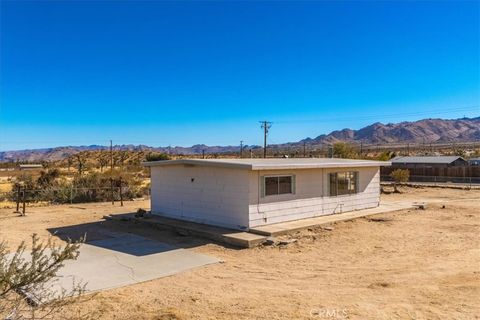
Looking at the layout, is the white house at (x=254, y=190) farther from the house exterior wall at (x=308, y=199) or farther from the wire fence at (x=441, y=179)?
the wire fence at (x=441, y=179)

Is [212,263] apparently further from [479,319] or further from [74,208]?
[74,208]

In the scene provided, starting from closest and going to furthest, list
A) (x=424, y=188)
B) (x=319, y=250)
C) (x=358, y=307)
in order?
(x=358, y=307)
(x=319, y=250)
(x=424, y=188)

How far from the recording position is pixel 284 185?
13781mm

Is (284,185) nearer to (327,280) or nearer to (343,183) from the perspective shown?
(343,183)

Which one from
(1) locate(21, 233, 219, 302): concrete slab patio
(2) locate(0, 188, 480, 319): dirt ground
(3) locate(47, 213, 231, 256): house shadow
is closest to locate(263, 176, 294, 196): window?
(2) locate(0, 188, 480, 319): dirt ground

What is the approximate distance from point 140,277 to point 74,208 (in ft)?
43.1

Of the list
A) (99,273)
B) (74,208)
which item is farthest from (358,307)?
(74,208)

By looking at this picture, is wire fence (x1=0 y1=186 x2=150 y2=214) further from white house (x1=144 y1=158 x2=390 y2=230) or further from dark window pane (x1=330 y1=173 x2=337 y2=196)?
dark window pane (x1=330 y1=173 x2=337 y2=196)

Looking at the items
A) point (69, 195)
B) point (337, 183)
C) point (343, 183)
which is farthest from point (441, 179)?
point (69, 195)

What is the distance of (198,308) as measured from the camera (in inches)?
260

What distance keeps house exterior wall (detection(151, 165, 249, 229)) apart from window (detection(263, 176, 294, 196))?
88 cm

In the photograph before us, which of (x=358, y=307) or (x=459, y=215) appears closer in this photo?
(x=358, y=307)

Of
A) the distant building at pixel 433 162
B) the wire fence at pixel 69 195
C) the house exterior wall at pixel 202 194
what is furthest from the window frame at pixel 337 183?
the distant building at pixel 433 162

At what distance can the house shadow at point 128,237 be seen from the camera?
11.2 m
